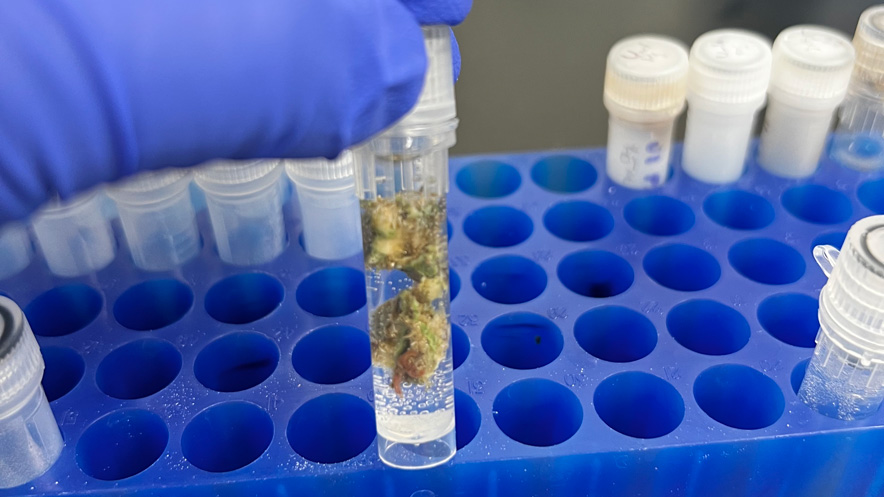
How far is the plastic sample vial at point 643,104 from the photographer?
0.83 m

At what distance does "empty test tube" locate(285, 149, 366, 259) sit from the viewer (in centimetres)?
76

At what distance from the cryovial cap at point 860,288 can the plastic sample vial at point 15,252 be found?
2.56 ft

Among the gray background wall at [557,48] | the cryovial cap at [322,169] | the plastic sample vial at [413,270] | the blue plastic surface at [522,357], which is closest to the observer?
the plastic sample vial at [413,270]

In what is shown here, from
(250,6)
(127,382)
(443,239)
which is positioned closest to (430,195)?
(443,239)

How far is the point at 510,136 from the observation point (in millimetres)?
1164

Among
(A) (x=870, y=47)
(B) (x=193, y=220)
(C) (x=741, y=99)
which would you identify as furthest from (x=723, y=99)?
(B) (x=193, y=220)

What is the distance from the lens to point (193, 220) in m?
0.82

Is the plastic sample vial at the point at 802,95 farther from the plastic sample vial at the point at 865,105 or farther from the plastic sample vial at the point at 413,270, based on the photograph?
the plastic sample vial at the point at 413,270

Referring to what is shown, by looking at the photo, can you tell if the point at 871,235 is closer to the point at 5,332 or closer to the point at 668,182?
the point at 668,182

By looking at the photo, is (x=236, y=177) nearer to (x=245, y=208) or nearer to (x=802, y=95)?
(x=245, y=208)

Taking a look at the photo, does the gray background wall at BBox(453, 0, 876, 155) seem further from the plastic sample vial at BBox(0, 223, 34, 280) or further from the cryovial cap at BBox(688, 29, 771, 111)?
the plastic sample vial at BBox(0, 223, 34, 280)

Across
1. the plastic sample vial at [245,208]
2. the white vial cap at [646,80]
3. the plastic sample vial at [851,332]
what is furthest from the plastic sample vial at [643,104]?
the plastic sample vial at [245,208]

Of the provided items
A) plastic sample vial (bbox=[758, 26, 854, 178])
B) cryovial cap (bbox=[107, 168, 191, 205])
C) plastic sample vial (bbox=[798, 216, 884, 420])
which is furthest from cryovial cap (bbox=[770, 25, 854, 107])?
cryovial cap (bbox=[107, 168, 191, 205])

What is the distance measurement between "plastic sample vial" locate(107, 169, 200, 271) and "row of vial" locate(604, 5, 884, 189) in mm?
487
